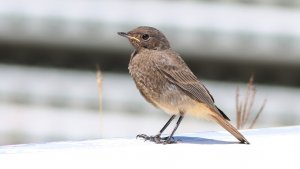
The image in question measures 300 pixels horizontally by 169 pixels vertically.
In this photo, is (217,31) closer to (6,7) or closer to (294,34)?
(294,34)

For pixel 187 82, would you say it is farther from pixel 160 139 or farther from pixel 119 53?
pixel 119 53

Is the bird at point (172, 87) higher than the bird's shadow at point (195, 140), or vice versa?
the bird at point (172, 87)

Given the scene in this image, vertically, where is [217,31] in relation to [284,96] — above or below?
above

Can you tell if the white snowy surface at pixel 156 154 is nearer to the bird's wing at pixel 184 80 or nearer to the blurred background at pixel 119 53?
the bird's wing at pixel 184 80

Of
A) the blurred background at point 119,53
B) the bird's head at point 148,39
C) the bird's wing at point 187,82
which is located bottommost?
the blurred background at point 119,53

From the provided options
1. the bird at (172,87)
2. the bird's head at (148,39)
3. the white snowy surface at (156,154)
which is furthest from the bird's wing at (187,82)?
the white snowy surface at (156,154)

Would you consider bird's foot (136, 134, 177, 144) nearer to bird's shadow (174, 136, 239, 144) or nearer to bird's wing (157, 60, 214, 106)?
bird's shadow (174, 136, 239, 144)

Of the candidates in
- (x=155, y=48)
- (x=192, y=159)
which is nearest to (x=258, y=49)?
(x=155, y=48)

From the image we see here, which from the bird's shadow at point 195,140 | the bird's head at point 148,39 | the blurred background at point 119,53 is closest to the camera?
the bird's shadow at point 195,140
